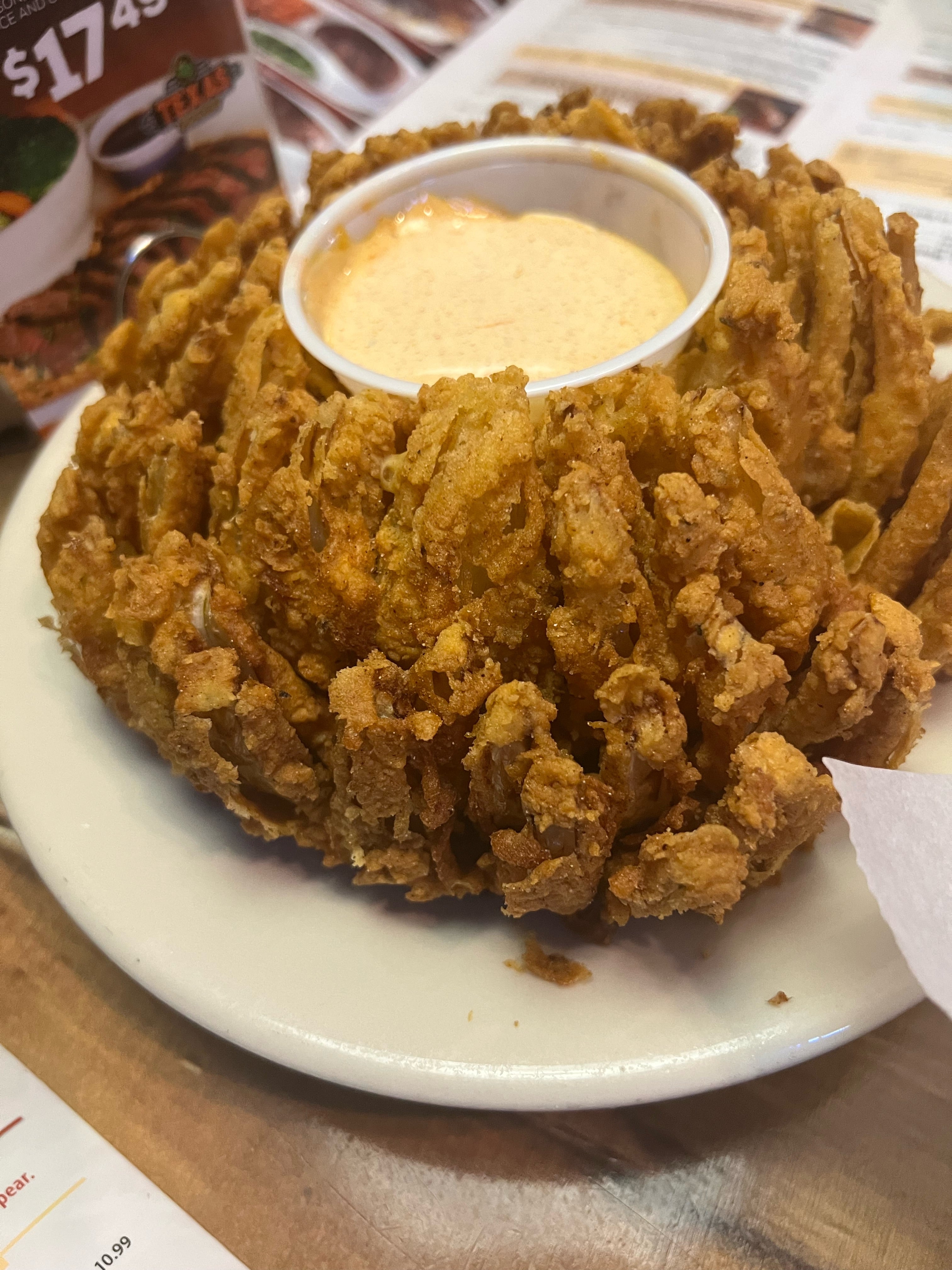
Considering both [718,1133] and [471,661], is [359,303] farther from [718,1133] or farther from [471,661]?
[718,1133]

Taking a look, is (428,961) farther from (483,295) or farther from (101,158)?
(101,158)

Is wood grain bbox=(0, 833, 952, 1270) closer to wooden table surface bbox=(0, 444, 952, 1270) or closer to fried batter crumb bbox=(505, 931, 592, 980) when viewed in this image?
wooden table surface bbox=(0, 444, 952, 1270)

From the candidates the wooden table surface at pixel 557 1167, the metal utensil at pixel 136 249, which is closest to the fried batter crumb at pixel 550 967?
the wooden table surface at pixel 557 1167

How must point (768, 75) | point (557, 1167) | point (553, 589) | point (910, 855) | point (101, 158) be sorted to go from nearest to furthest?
point (910, 855) → point (553, 589) → point (557, 1167) → point (101, 158) → point (768, 75)

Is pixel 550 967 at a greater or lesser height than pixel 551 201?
lesser

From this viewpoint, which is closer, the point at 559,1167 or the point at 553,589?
the point at 553,589

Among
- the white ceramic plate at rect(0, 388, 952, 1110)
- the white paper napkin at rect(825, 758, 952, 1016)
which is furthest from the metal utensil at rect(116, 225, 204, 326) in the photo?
the white paper napkin at rect(825, 758, 952, 1016)

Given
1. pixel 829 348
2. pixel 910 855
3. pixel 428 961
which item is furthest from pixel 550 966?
pixel 829 348
